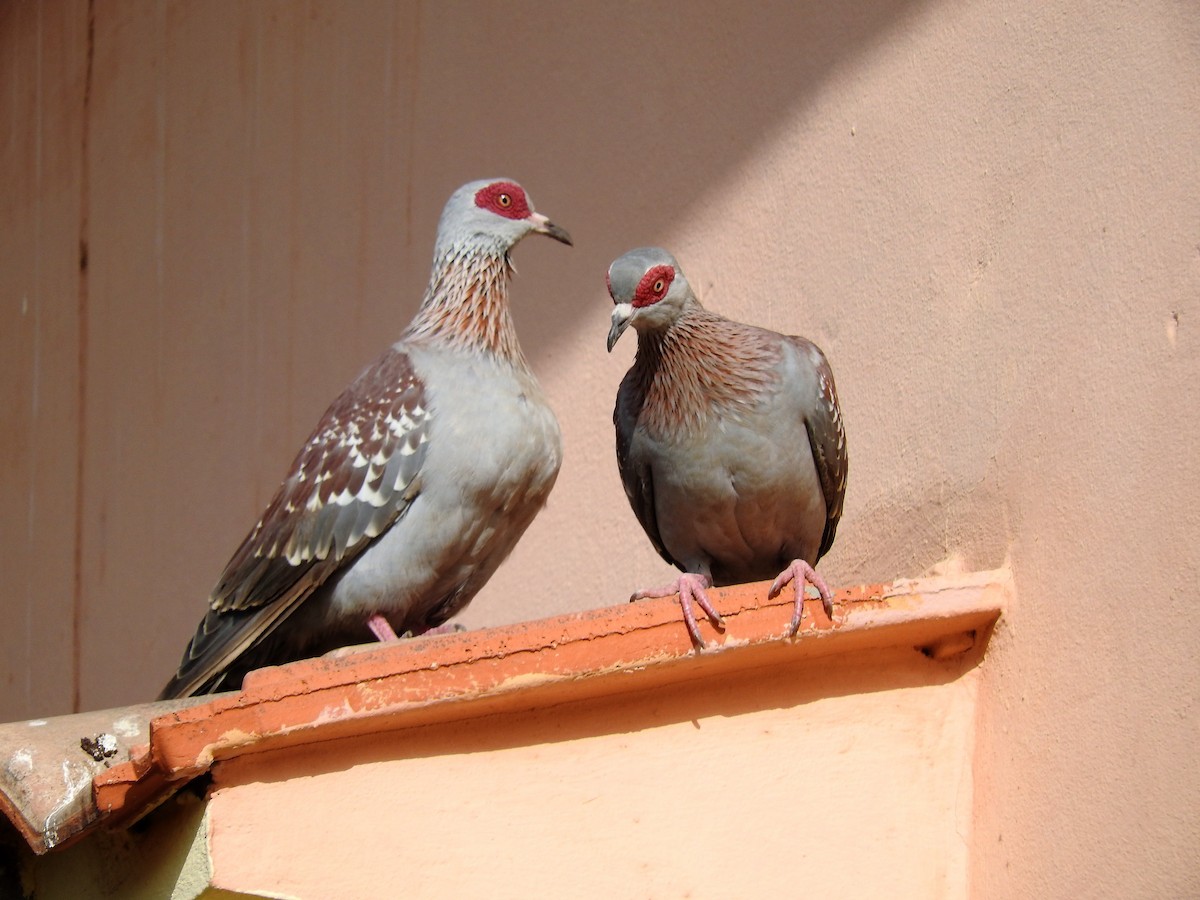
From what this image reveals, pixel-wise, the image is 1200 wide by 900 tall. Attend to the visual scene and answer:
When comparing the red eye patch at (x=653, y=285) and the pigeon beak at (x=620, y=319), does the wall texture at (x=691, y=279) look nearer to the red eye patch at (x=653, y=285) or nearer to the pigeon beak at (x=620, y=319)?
the red eye patch at (x=653, y=285)

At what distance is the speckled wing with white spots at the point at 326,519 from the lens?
3.94m

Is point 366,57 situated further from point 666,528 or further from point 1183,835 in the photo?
point 1183,835

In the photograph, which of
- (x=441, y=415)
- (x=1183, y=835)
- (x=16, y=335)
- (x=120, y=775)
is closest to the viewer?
(x=120, y=775)

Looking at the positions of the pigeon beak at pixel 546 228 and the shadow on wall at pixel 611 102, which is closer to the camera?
the pigeon beak at pixel 546 228

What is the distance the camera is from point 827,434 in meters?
4.07

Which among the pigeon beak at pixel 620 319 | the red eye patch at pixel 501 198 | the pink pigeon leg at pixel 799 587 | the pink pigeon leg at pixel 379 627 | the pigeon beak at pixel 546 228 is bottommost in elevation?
the pink pigeon leg at pixel 379 627

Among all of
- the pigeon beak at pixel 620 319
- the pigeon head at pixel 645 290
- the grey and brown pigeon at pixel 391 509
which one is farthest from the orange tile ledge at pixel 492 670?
the pigeon head at pixel 645 290

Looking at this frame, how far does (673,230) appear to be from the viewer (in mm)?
5160

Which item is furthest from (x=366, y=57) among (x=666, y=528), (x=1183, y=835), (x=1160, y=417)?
(x=1183, y=835)

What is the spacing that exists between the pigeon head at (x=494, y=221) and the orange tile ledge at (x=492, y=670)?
4.79 ft

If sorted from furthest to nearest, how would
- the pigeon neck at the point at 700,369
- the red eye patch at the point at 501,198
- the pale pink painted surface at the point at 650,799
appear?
the red eye patch at the point at 501,198 → the pigeon neck at the point at 700,369 → the pale pink painted surface at the point at 650,799

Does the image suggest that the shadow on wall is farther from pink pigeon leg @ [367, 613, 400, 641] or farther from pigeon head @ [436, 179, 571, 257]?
pink pigeon leg @ [367, 613, 400, 641]

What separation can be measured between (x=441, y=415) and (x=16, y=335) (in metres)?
4.86

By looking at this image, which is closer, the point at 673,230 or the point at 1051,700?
the point at 1051,700
